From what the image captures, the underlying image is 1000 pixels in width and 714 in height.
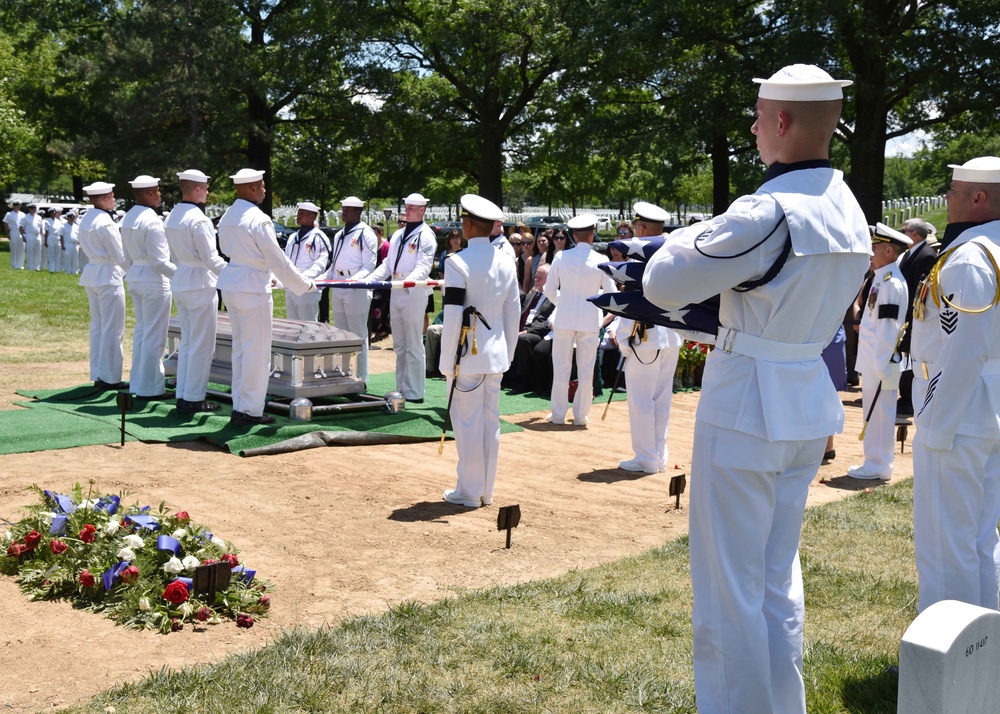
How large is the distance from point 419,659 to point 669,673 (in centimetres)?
117

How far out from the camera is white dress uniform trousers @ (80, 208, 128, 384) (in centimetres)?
1233

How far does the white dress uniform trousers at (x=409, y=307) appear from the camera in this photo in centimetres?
1251

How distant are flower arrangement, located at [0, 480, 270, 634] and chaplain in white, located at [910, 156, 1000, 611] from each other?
3411 mm

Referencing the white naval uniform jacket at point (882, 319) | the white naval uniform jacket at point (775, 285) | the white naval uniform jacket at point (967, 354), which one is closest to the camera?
the white naval uniform jacket at point (775, 285)

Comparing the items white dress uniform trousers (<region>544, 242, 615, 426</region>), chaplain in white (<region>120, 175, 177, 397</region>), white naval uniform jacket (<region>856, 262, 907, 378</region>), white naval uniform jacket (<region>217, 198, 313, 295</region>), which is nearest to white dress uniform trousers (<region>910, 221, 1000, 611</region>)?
white naval uniform jacket (<region>856, 262, 907, 378</region>)

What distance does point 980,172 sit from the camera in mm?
4949

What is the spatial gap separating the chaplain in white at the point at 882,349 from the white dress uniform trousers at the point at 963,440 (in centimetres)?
425

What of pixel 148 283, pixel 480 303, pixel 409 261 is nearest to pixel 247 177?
pixel 148 283

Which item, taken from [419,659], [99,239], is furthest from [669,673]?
→ [99,239]

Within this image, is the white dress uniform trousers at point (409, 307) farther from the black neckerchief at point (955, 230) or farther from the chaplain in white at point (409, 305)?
the black neckerchief at point (955, 230)

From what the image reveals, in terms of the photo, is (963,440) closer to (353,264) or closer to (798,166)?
(798,166)

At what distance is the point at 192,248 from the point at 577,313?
4.20m

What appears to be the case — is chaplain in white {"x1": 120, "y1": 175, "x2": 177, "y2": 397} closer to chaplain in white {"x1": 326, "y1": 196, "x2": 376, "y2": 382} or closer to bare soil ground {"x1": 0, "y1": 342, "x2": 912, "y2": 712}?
bare soil ground {"x1": 0, "y1": 342, "x2": 912, "y2": 712}

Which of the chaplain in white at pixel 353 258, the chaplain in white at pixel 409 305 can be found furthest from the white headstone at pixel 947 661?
the chaplain in white at pixel 353 258
